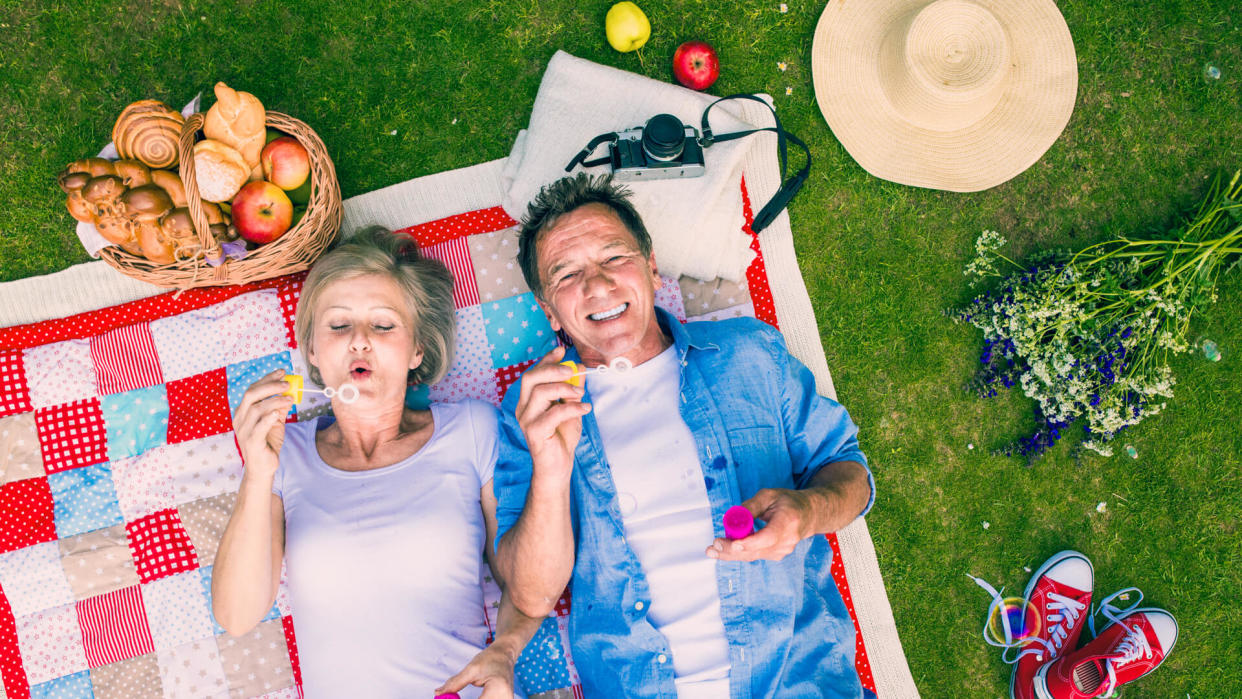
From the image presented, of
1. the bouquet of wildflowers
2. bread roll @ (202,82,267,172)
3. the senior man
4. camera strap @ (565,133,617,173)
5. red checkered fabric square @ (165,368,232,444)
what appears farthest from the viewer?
red checkered fabric square @ (165,368,232,444)

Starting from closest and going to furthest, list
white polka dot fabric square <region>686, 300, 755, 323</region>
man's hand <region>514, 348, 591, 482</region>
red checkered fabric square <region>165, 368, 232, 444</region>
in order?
man's hand <region>514, 348, 591, 482</region> → red checkered fabric square <region>165, 368, 232, 444</region> → white polka dot fabric square <region>686, 300, 755, 323</region>

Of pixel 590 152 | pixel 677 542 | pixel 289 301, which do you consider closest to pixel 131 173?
pixel 289 301

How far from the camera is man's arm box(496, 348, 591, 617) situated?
221 cm

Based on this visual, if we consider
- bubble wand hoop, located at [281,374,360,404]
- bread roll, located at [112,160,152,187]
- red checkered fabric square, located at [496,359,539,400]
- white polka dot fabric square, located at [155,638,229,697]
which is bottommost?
white polka dot fabric square, located at [155,638,229,697]

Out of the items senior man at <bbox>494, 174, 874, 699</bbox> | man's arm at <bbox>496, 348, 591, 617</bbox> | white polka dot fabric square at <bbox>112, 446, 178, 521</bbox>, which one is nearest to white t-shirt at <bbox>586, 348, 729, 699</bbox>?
senior man at <bbox>494, 174, 874, 699</bbox>

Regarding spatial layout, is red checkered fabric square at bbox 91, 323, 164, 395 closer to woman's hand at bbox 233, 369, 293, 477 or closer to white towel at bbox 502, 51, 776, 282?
woman's hand at bbox 233, 369, 293, 477

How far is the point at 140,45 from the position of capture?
133 inches

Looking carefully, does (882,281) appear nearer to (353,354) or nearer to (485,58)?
(485,58)

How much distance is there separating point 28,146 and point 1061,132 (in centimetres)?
503

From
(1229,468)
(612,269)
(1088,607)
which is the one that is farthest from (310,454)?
(1229,468)

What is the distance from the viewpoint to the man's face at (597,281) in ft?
8.41

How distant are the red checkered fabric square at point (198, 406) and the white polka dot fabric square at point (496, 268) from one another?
1.29 metres

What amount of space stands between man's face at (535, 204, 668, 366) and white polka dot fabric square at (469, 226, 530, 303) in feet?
1.87

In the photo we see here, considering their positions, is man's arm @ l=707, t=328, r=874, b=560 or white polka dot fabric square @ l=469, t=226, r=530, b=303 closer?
man's arm @ l=707, t=328, r=874, b=560
